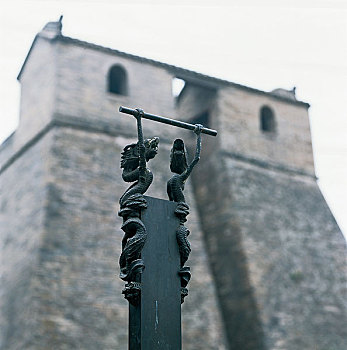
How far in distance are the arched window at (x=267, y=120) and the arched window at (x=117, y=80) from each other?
3.68m

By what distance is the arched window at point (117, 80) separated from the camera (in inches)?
621

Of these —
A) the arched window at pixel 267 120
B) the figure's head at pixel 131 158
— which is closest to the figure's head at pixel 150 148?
the figure's head at pixel 131 158

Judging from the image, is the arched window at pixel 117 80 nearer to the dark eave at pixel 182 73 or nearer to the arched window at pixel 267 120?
the dark eave at pixel 182 73

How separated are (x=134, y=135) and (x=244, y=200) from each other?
2.72 m

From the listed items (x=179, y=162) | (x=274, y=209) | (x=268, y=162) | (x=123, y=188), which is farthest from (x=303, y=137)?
(x=179, y=162)

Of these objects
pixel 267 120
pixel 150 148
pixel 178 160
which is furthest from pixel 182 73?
pixel 150 148

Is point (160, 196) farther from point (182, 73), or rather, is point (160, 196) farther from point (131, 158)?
point (131, 158)

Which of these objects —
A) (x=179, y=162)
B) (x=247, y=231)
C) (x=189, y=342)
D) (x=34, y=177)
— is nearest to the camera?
(x=179, y=162)

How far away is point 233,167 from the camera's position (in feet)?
52.7

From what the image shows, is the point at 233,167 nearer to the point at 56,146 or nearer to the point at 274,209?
the point at 274,209

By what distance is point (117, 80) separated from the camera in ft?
52.4

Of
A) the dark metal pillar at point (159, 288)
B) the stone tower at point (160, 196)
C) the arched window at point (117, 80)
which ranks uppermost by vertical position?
the arched window at point (117, 80)

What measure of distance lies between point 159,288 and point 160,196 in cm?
995

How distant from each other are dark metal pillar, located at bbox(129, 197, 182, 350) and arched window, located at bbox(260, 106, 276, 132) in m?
12.6
